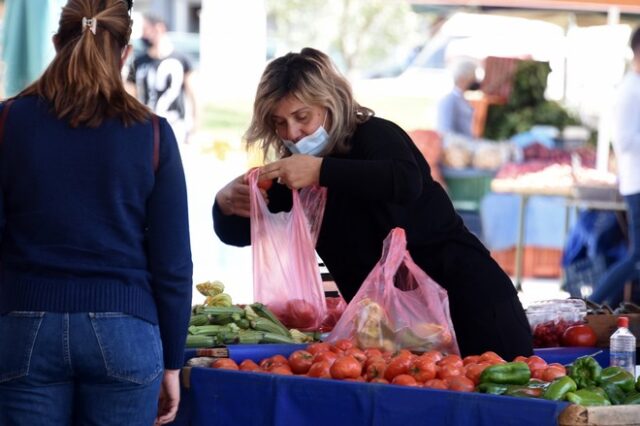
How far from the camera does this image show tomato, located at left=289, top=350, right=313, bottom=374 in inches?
130

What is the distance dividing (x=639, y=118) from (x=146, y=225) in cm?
580

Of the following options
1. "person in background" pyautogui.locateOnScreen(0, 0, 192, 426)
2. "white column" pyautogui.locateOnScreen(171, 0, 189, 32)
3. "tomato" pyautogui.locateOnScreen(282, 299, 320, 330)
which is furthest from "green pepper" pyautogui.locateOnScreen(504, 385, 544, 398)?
"white column" pyautogui.locateOnScreen(171, 0, 189, 32)

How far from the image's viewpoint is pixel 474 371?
312cm

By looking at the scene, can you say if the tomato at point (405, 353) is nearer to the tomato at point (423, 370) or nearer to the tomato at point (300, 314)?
→ the tomato at point (423, 370)

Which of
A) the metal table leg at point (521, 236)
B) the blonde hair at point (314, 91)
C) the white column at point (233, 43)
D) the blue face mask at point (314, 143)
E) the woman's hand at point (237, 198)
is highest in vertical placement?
the white column at point (233, 43)

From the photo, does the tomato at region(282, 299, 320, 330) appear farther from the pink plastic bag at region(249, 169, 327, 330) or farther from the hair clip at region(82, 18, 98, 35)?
the hair clip at region(82, 18, 98, 35)

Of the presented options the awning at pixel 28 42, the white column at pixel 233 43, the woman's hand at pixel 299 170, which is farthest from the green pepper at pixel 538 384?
the white column at pixel 233 43

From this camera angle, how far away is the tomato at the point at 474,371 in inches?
122

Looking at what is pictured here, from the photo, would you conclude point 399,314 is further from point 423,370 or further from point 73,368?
point 73,368

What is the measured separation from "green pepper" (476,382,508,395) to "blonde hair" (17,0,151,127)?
1.09 meters

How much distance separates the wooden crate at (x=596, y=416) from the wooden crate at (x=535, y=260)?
8831mm

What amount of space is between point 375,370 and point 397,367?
7 cm

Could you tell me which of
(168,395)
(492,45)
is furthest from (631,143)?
(492,45)

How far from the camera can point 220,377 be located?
325cm
